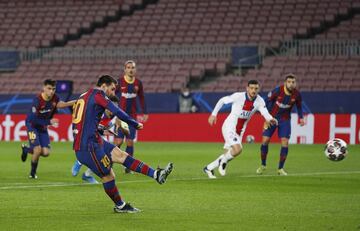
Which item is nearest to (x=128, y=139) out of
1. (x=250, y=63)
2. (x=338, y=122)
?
(x=338, y=122)

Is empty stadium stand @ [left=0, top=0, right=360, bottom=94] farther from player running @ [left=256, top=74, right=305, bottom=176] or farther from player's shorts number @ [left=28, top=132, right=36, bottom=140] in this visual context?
player's shorts number @ [left=28, top=132, right=36, bottom=140]

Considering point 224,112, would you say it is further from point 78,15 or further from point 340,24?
point 78,15

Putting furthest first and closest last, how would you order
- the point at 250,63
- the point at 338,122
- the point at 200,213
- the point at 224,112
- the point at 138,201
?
the point at 250,63 < the point at 224,112 < the point at 338,122 < the point at 138,201 < the point at 200,213

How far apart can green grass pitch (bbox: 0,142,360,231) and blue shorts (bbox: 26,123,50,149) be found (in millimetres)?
659

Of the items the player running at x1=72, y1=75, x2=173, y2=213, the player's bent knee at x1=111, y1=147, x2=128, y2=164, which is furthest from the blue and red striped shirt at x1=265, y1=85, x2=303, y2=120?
the player running at x1=72, y1=75, x2=173, y2=213

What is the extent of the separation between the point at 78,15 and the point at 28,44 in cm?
318

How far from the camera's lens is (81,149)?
11.3 meters

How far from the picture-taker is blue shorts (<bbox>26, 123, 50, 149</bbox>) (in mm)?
17625

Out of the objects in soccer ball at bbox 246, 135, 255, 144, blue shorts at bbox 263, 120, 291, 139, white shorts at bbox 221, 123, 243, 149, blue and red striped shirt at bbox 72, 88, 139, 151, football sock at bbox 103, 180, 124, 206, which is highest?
soccer ball at bbox 246, 135, 255, 144

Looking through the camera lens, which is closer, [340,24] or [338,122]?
[338,122]

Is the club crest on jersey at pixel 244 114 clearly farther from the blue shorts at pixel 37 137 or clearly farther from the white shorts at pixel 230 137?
the blue shorts at pixel 37 137

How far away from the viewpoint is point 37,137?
1769cm

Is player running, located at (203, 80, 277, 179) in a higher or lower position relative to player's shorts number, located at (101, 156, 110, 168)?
higher

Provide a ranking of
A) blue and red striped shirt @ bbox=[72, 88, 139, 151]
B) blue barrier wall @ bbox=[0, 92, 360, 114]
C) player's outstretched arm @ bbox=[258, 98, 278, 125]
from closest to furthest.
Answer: blue and red striped shirt @ bbox=[72, 88, 139, 151]
player's outstretched arm @ bbox=[258, 98, 278, 125]
blue barrier wall @ bbox=[0, 92, 360, 114]
